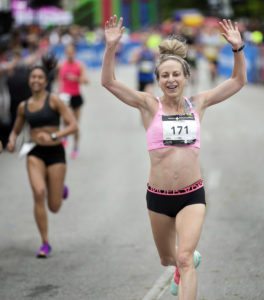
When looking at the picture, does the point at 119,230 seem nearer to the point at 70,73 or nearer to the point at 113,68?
the point at 113,68

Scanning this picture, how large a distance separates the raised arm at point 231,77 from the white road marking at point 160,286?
165cm

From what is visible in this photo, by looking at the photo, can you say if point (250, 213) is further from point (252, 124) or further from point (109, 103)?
point (109, 103)

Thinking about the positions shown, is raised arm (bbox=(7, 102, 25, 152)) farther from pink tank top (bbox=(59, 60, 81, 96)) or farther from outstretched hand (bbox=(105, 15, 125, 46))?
pink tank top (bbox=(59, 60, 81, 96))

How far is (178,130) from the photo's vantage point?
6641 mm

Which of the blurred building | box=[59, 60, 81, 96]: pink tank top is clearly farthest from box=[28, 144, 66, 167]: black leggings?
the blurred building

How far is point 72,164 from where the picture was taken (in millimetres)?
16391

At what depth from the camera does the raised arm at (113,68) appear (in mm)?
6672

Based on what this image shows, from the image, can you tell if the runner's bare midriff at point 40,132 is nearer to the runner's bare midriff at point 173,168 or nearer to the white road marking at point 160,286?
the white road marking at point 160,286

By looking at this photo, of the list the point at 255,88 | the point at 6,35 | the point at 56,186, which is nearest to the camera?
the point at 56,186

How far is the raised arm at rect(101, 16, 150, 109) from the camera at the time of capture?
263 inches

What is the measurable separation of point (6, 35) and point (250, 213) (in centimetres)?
1507

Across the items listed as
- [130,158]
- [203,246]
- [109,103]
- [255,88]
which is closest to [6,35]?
[109,103]

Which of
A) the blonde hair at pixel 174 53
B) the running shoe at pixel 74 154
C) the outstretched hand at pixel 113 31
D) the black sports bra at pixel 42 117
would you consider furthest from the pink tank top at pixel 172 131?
the running shoe at pixel 74 154

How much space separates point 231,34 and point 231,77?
1.04 feet
